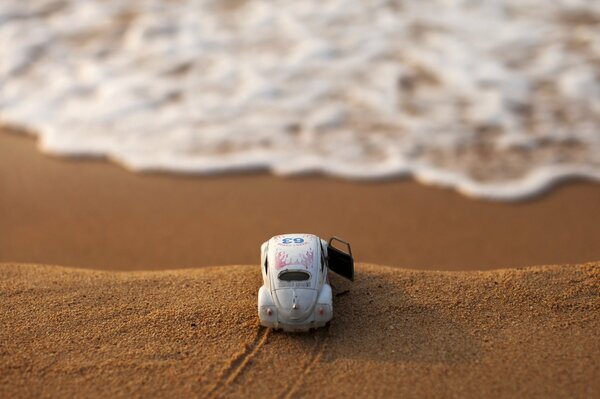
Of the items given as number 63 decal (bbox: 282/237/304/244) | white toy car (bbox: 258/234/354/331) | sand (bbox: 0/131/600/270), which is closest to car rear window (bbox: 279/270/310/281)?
white toy car (bbox: 258/234/354/331)

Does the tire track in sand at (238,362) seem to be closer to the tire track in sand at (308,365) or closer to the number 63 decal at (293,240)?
the tire track in sand at (308,365)

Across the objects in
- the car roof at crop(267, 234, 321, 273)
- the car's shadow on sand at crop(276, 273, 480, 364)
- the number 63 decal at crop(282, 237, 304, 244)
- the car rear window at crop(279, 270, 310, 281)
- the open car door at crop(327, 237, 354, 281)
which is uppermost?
the number 63 decal at crop(282, 237, 304, 244)

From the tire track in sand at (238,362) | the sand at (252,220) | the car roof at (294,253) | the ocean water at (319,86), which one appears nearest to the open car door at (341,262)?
the car roof at (294,253)

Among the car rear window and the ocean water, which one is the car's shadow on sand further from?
the ocean water

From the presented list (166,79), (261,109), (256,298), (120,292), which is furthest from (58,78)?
(256,298)

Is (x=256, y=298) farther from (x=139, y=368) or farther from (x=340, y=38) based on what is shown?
(x=340, y=38)

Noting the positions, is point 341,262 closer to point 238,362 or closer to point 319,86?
point 238,362
